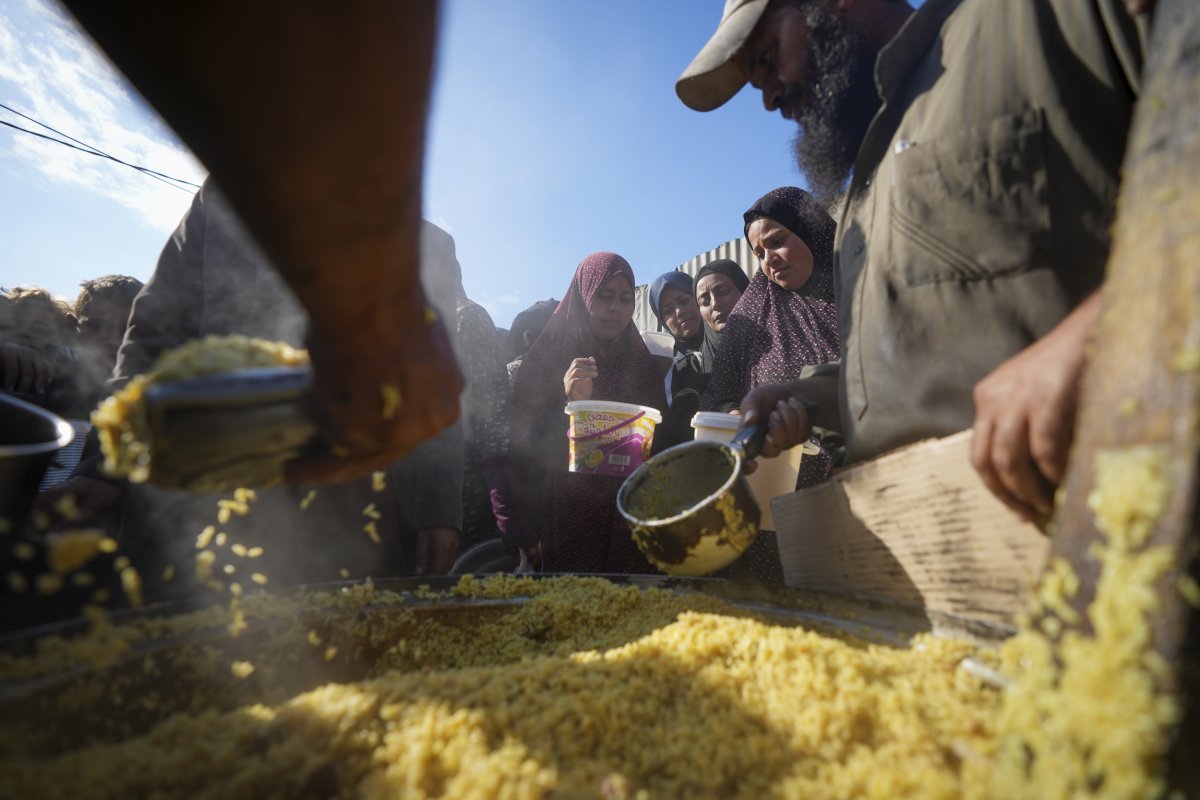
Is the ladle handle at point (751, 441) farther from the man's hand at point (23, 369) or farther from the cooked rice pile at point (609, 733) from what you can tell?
the man's hand at point (23, 369)

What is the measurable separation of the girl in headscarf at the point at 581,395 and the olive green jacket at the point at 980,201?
2.27 meters

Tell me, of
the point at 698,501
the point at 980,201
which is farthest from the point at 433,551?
the point at 980,201

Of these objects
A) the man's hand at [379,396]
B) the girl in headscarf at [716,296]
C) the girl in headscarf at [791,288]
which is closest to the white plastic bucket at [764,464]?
the girl in headscarf at [791,288]

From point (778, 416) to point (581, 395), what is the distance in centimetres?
205

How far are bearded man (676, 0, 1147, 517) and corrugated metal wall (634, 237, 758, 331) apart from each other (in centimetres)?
605

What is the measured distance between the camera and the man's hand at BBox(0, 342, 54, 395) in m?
3.14

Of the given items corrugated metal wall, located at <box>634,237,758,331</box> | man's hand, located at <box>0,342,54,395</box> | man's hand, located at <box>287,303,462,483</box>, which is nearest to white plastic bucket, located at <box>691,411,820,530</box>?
man's hand, located at <box>287,303,462,483</box>

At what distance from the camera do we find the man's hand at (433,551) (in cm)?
281

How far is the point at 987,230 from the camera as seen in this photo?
152cm

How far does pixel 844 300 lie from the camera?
204 centimetres

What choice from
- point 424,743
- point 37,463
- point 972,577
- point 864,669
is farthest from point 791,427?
point 37,463

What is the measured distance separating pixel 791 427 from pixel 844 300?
0.51 metres

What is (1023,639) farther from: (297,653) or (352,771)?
(297,653)

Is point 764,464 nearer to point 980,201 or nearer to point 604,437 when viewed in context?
point 604,437
